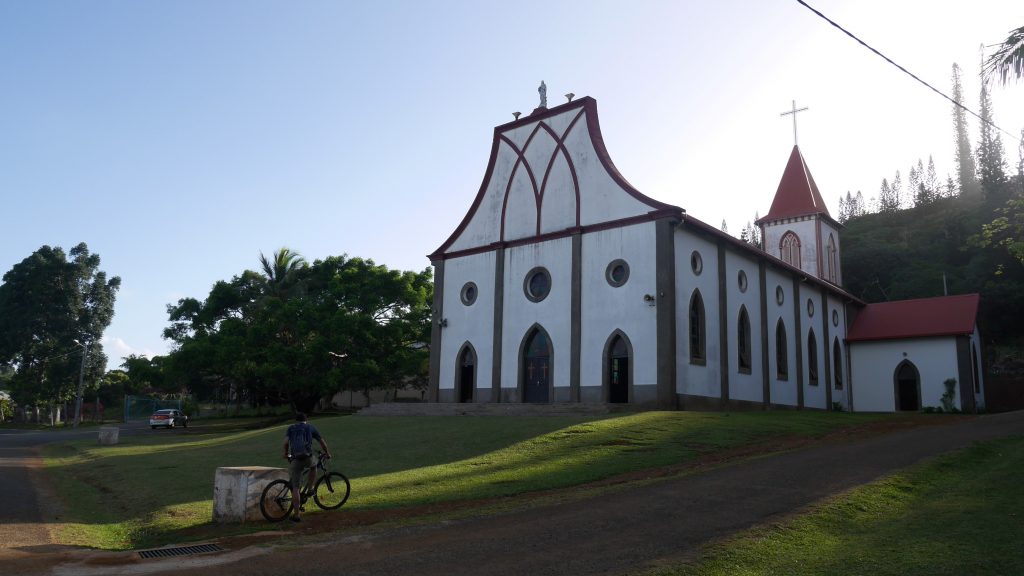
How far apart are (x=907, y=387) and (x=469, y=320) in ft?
73.5

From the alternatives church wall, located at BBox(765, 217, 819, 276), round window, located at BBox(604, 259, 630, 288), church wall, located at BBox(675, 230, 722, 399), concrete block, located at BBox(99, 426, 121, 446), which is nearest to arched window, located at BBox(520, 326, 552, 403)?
round window, located at BBox(604, 259, 630, 288)

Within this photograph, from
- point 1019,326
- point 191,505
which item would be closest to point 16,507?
point 191,505

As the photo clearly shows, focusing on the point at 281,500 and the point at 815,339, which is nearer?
the point at 281,500

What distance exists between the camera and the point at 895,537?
830cm

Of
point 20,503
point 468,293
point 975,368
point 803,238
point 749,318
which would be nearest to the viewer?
point 20,503

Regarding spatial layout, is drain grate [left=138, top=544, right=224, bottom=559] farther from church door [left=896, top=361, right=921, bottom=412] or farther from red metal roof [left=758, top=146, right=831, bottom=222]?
red metal roof [left=758, top=146, right=831, bottom=222]

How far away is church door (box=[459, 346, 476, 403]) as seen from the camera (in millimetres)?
29984

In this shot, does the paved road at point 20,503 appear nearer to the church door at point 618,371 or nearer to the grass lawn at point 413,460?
the grass lawn at point 413,460

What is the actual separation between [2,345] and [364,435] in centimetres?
4949

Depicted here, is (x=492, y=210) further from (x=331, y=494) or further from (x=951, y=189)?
(x=951, y=189)

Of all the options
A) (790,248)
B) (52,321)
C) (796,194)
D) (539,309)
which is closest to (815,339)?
(790,248)

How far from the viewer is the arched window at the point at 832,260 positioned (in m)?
45.3

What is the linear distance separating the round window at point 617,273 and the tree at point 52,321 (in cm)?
4757

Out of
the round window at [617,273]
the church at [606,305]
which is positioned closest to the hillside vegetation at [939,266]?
the church at [606,305]
